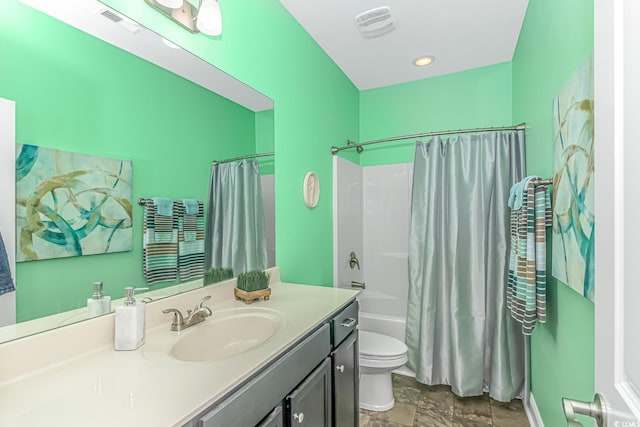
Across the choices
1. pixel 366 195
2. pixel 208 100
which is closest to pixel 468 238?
pixel 366 195

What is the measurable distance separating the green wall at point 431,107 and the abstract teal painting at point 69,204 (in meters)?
2.24

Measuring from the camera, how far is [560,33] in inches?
48.6

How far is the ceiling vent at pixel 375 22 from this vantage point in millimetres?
1826

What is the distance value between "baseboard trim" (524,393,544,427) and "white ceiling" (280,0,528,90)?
2356mm

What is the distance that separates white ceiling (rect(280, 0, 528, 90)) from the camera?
179cm

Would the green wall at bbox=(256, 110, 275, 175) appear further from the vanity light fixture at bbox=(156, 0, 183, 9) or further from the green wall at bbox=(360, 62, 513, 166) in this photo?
the green wall at bbox=(360, 62, 513, 166)

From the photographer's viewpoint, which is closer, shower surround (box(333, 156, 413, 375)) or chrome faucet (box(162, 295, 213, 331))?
chrome faucet (box(162, 295, 213, 331))

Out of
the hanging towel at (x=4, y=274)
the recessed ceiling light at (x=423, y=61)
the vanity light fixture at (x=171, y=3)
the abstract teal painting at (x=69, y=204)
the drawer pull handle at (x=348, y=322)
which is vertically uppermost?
the recessed ceiling light at (x=423, y=61)

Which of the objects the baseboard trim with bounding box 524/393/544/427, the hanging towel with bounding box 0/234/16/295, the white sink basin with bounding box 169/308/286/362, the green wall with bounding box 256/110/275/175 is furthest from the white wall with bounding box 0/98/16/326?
the baseboard trim with bounding box 524/393/544/427

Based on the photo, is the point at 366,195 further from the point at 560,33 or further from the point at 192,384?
the point at 192,384

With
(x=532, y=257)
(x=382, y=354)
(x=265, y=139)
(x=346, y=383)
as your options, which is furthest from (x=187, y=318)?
(x=532, y=257)

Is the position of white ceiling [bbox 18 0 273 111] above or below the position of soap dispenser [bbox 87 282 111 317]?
above

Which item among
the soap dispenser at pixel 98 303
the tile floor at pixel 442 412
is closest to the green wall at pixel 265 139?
→ the soap dispenser at pixel 98 303

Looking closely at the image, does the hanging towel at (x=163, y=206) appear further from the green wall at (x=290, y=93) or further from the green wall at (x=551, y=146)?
the green wall at (x=551, y=146)
